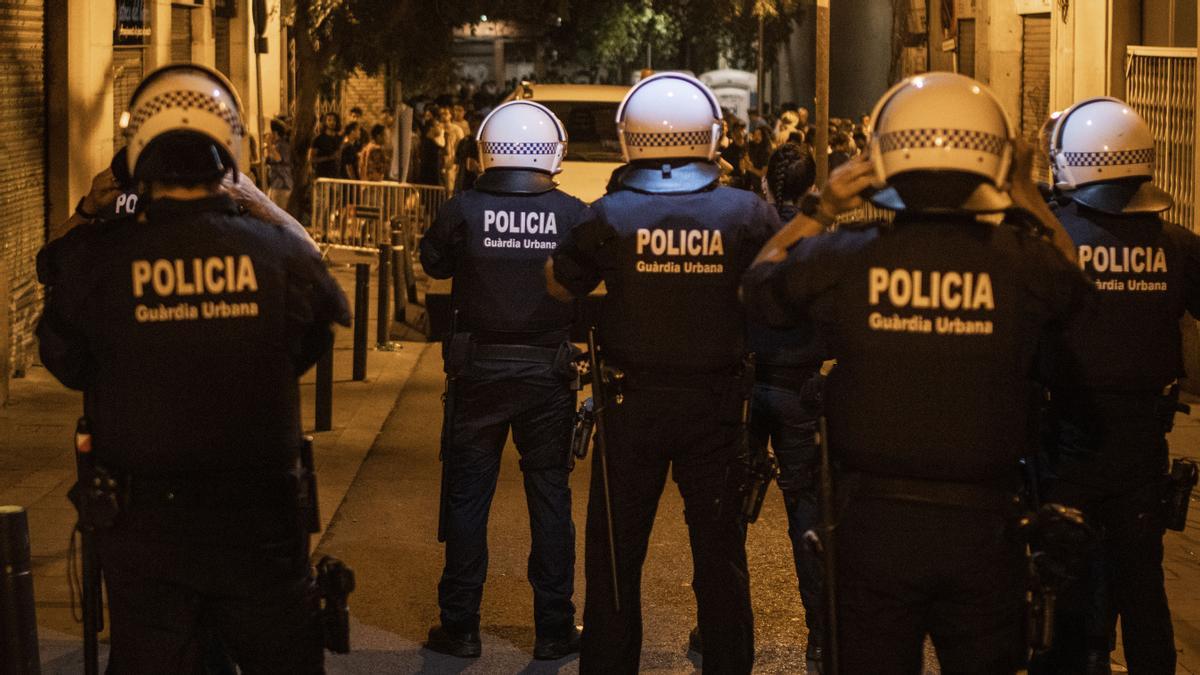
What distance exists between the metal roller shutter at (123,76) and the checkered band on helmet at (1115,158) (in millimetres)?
11787

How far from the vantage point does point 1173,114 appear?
1399 centimetres

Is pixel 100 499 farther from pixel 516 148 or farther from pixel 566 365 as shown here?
pixel 516 148

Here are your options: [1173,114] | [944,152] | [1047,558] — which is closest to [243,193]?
[944,152]

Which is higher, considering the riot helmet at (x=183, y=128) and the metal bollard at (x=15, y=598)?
the riot helmet at (x=183, y=128)

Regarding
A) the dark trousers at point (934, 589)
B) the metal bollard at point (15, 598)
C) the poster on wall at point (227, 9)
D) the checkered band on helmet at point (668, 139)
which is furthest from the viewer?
the poster on wall at point (227, 9)

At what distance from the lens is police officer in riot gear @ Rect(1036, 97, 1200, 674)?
210 inches

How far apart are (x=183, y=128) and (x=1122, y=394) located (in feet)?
9.47

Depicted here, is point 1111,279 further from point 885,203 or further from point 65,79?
point 65,79

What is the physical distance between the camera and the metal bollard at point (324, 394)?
10.7m

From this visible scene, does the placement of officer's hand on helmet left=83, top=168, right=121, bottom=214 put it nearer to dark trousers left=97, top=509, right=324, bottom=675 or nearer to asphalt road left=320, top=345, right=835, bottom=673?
dark trousers left=97, top=509, right=324, bottom=675

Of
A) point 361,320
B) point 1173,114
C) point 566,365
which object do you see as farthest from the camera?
point 1173,114

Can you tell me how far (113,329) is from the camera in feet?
13.9

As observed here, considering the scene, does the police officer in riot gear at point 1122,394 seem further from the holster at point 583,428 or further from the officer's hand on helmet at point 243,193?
the officer's hand on helmet at point 243,193

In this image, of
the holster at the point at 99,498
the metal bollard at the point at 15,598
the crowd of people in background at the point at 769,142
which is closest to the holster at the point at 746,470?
the holster at the point at 99,498
